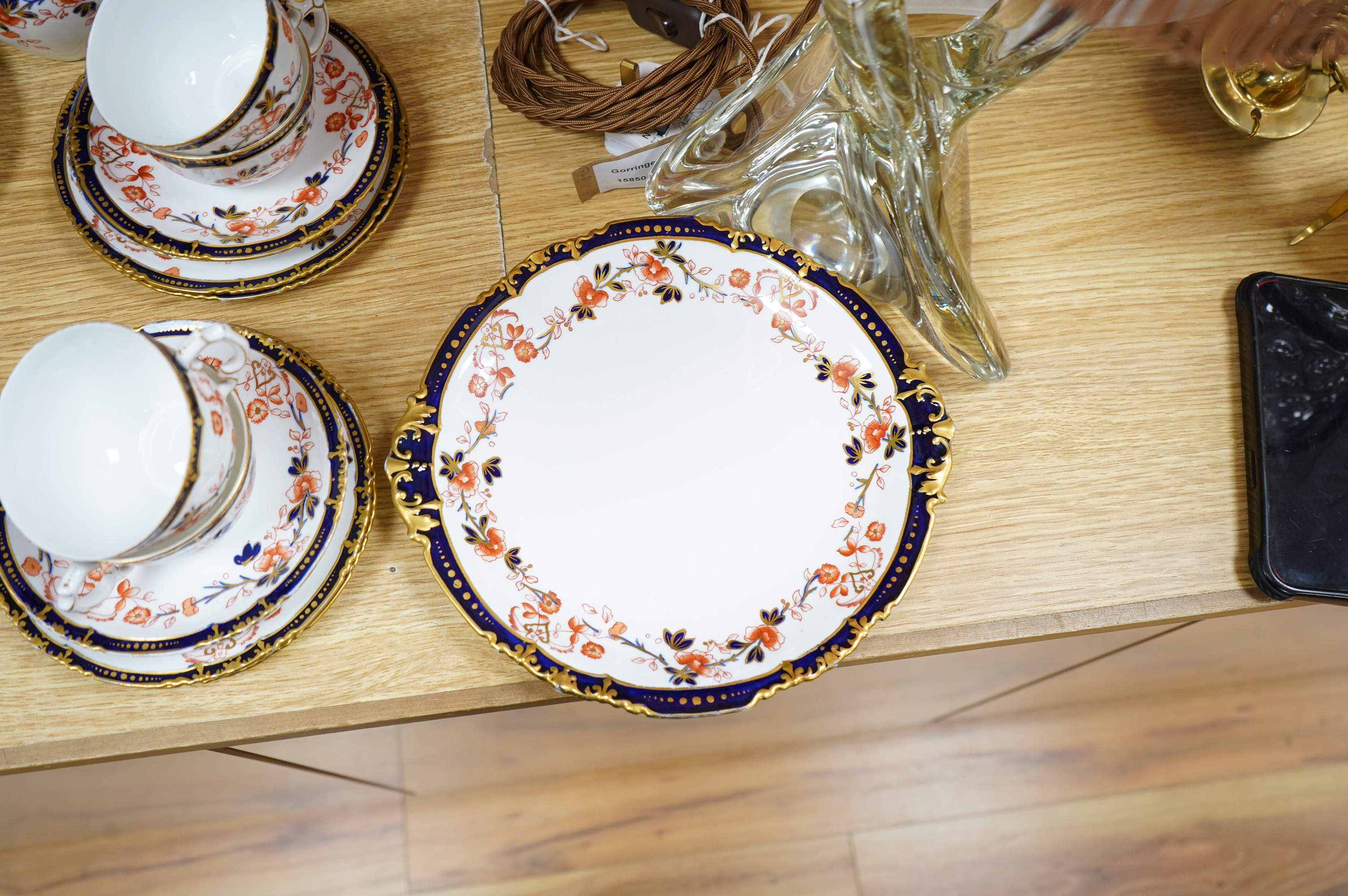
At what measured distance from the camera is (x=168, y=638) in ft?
1.55

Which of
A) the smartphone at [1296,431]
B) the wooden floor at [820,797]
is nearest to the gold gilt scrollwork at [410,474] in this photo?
the smartphone at [1296,431]

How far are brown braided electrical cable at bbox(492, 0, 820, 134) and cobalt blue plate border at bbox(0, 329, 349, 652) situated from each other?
0.26 meters

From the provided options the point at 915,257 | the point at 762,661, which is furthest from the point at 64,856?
the point at 915,257

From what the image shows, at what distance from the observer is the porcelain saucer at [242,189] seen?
52cm

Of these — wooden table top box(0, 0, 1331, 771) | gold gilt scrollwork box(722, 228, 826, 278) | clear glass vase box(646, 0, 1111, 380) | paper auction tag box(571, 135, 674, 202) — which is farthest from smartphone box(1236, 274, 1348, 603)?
paper auction tag box(571, 135, 674, 202)

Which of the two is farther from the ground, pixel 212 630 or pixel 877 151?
pixel 877 151

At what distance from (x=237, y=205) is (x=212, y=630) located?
0.87ft

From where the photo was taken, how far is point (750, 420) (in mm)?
528

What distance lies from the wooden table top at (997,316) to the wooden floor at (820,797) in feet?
1.90

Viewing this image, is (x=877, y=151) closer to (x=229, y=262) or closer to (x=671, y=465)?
(x=671, y=465)

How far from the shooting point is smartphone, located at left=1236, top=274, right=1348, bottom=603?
524mm

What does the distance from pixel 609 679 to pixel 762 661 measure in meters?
0.09

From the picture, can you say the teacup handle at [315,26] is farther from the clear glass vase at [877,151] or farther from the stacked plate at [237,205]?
the clear glass vase at [877,151]

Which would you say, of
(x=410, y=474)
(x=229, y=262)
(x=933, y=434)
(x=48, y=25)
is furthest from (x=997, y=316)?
(x=48, y=25)
